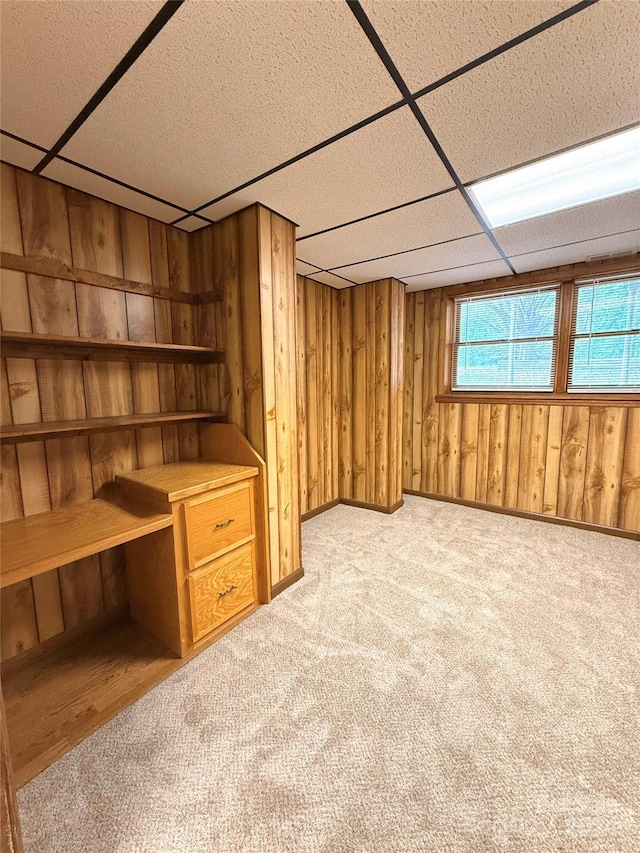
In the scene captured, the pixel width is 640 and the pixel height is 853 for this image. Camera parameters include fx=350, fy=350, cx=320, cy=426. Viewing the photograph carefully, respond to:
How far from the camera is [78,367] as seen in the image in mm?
1823

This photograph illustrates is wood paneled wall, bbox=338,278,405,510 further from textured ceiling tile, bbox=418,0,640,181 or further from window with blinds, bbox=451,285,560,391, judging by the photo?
textured ceiling tile, bbox=418,0,640,181

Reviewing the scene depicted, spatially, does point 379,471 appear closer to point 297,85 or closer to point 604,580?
point 604,580

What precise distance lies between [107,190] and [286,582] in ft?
7.98

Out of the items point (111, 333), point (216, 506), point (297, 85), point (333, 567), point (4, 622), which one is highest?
point (297, 85)

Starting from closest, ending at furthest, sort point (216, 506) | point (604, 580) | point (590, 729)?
point (590, 729) → point (216, 506) → point (604, 580)

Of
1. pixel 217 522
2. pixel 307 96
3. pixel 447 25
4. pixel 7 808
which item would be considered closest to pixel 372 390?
pixel 217 522

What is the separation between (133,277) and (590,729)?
9.88 feet

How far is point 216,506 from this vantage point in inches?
72.4

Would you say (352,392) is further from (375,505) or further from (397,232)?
(397,232)

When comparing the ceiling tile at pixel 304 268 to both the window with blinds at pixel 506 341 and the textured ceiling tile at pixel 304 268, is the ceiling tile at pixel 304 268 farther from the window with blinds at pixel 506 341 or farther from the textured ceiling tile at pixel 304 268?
the window with blinds at pixel 506 341

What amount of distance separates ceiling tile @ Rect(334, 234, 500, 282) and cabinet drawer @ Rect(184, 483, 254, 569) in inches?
83.6

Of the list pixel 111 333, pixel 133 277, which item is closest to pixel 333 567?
pixel 111 333

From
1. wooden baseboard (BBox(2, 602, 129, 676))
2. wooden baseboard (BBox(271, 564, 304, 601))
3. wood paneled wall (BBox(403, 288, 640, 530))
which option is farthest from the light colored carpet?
wood paneled wall (BBox(403, 288, 640, 530))

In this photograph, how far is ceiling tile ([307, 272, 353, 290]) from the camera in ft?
10.6
